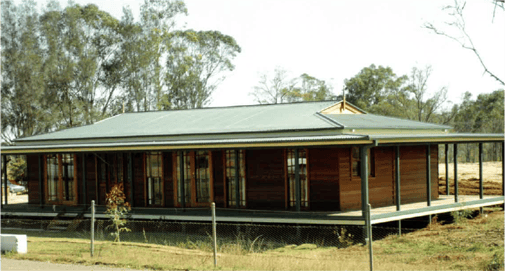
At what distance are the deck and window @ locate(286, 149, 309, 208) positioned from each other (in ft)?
4.18

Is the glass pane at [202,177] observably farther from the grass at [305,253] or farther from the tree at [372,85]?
the tree at [372,85]

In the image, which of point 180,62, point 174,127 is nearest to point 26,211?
point 174,127

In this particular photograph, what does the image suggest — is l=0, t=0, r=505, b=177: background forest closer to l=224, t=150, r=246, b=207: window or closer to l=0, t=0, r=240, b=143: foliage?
l=0, t=0, r=240, b=143: foliage

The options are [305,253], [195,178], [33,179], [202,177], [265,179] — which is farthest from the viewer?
[33,179]

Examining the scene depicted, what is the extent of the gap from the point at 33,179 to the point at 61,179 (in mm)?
1814

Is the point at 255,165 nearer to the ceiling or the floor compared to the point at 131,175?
nearer to the ceiling

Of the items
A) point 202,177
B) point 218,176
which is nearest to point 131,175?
point 202,177

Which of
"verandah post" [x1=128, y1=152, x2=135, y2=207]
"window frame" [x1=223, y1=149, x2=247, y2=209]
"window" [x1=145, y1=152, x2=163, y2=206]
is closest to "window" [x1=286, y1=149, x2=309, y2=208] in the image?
"window frame" [x1=223, y1=149, x2=247, y2=209]

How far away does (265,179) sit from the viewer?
67.8 feet

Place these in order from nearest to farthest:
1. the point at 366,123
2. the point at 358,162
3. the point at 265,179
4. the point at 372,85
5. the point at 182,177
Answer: the point at 358,162 → the point at 265,179 → the point at 182,177 → the point at 366,123 → the point at 372,85

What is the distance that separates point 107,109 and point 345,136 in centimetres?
Answer: 3457

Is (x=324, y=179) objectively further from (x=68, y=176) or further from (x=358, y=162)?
(x=68, y=176)

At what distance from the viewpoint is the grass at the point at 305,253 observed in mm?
13180

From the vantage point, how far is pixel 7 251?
51.4ft
